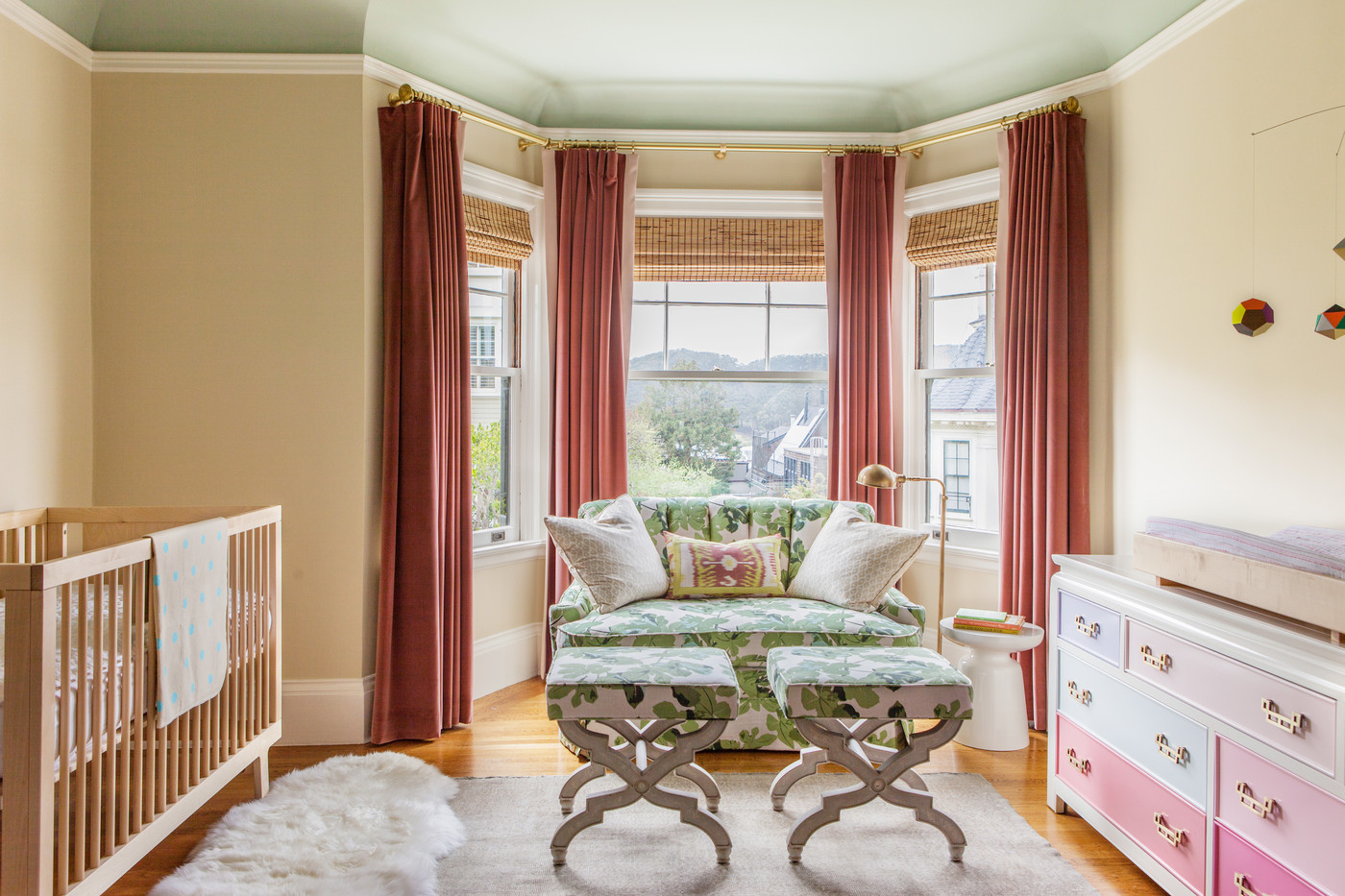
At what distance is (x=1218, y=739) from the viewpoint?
1.73 m

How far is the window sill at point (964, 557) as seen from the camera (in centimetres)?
343

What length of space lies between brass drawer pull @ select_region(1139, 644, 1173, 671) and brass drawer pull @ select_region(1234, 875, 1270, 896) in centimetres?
46

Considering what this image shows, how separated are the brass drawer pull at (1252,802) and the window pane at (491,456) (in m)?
2.89

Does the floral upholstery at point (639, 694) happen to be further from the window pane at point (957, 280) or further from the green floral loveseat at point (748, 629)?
the window pane at point (957, 280)

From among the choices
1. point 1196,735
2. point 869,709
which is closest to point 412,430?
point 869,709

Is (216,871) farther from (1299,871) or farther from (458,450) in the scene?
(1299,871)

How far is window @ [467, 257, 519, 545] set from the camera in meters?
3.61

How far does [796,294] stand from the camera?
3.89 meters

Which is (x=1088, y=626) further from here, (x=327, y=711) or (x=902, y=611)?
(x=327, y=711)

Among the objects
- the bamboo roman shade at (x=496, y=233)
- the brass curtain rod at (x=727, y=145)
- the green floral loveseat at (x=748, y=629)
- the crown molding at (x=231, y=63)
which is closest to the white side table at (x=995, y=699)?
the green floral loveseat at (x=748, y=629)

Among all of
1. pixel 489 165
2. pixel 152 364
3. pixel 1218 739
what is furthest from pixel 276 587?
pixel 1218 739

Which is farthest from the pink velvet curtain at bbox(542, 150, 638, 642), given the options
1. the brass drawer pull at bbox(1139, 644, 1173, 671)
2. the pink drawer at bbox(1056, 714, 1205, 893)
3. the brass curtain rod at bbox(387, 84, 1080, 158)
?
the brass drawer pull at bbox(1139, 644, 1173, 671)

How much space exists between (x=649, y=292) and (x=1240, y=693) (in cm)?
291

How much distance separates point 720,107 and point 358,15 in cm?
161
